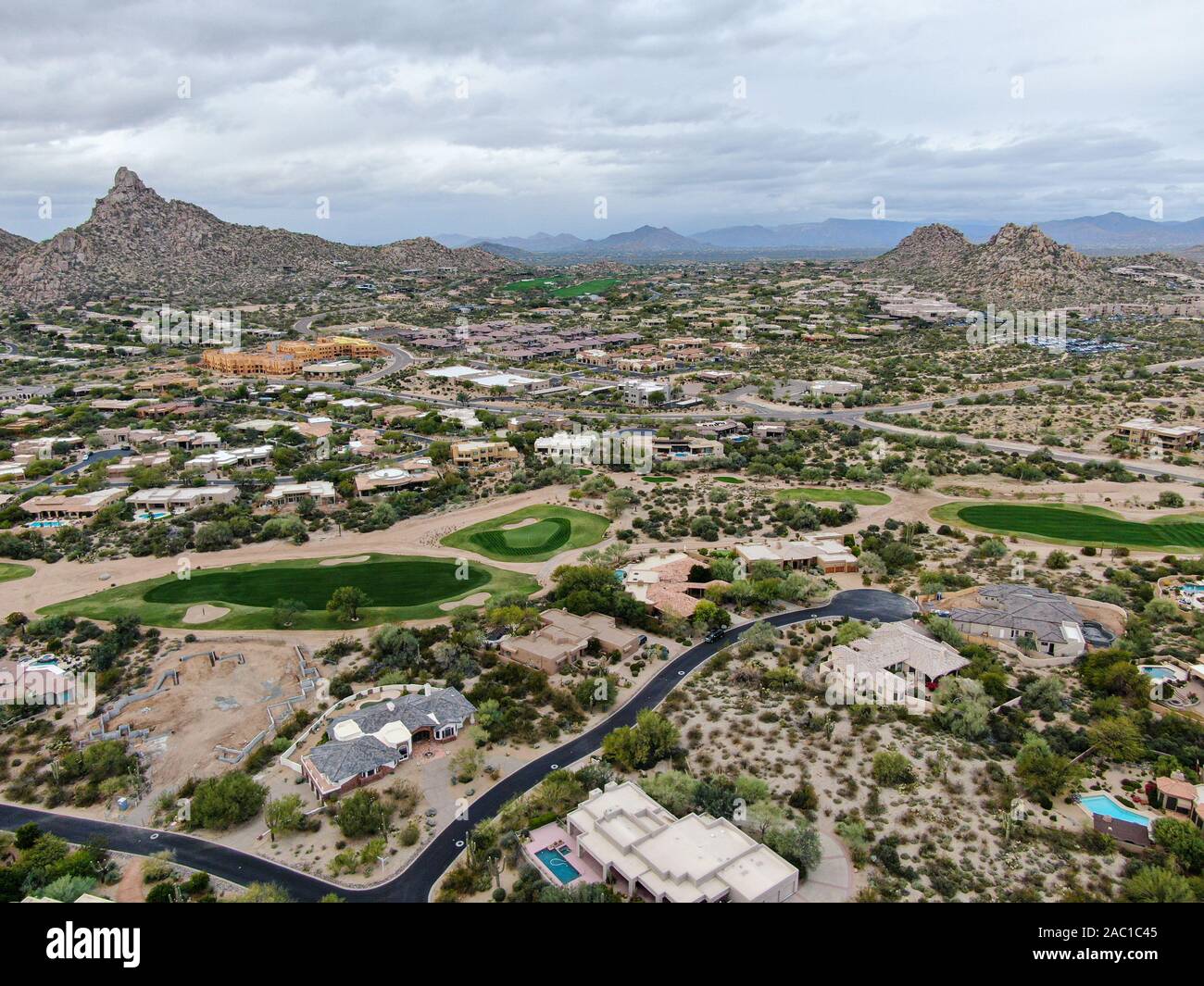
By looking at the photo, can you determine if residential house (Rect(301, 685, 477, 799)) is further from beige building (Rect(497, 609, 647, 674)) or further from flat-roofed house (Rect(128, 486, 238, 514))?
flat-roofed house (Rect(128, 486, 238, 514))

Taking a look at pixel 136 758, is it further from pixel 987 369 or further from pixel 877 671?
pixel 987 369

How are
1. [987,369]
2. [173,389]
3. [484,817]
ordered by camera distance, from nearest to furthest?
1. [484,817]
2. [173,389]
3. [987,369]

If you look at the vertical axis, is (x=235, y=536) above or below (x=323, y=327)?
below

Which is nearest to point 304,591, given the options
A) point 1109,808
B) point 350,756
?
point 350,756

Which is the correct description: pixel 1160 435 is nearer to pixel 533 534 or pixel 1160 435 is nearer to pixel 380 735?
pixel 533 534

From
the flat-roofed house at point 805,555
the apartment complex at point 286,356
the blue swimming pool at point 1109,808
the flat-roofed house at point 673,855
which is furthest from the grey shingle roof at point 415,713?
the apartment complex at point 286,356
